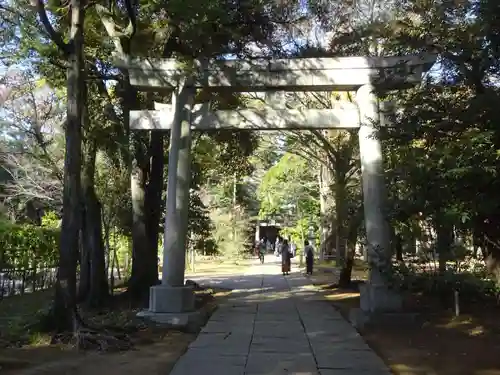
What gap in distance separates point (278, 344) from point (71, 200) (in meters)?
4.09

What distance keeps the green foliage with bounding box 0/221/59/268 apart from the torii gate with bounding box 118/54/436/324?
6.40 metres

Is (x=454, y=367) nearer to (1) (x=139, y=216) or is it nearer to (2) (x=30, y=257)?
(1) (x=139, y=216)

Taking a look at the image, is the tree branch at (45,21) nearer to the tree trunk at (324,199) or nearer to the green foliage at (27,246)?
the green foliage at (27,246)

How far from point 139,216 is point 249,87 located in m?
4.71

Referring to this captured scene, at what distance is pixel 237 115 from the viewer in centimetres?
1170

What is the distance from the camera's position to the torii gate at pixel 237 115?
11008mm

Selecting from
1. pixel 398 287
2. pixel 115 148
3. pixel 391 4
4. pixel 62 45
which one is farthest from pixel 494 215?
pixel 115 148

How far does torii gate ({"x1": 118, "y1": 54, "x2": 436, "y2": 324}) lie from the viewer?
11008mm

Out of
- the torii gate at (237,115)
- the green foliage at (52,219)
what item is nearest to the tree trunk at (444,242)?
the torii gate at (237,115)

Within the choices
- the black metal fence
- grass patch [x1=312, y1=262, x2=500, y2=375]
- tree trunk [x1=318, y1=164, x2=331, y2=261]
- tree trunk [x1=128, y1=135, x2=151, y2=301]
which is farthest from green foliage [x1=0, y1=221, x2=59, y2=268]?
tree trunk [x1=318, y1=164, x2=331, y2=261]

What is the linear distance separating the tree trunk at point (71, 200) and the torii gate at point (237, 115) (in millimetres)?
2086

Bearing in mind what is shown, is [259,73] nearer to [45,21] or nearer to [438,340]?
[45,21]

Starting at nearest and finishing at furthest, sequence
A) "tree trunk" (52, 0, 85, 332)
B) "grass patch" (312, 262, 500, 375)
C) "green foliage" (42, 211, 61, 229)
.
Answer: "grass patch" (312, 262, 500, 375)
"tree trunk" (52, 0, 85, 332)
"green foliage" (42, 211, 61, 229)

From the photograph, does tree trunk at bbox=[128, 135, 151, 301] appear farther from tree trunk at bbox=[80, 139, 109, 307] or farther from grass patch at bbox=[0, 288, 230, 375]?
grass patch at bbox=[0, 288, 230, 375]
